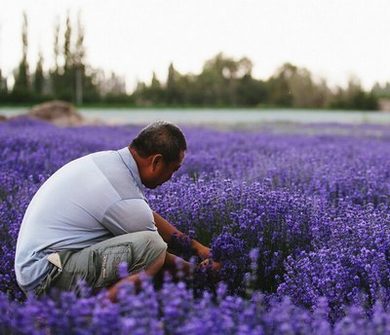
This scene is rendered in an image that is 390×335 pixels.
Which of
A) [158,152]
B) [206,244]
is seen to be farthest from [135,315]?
[206,244]

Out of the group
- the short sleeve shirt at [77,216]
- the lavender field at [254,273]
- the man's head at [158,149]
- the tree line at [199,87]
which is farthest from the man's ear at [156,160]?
the tree line at [199,87]

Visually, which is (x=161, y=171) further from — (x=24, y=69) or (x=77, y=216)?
(x=24, y=69)

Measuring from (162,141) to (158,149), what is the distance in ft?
0.14

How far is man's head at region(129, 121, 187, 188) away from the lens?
2809mm

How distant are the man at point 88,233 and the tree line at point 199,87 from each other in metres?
37.3

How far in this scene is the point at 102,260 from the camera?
265 cm

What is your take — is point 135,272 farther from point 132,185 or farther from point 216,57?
point 216,57

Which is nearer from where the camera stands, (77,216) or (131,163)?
(77,216)

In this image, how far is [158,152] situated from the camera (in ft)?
9.25

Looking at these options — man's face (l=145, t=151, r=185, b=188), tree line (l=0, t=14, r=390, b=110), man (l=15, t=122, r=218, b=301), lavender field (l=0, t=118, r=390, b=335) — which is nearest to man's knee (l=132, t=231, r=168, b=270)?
man (l=15, t=122, r=218, b=301)

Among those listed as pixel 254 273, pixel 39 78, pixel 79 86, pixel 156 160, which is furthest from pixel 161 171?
pixel 39 78

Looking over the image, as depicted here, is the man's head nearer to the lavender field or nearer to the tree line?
the lavender field

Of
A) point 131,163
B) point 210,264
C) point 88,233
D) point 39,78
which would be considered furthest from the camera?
point 39,78

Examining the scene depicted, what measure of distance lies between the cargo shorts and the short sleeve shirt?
0.16 ft
